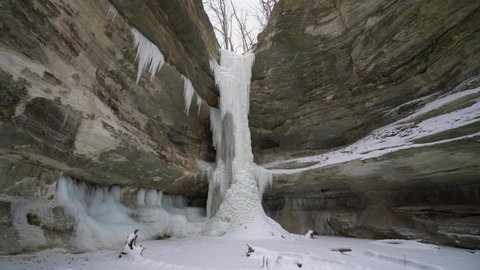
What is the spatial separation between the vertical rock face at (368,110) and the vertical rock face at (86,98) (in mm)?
4026

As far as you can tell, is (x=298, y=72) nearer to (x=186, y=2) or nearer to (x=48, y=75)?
(x=186, y=2)

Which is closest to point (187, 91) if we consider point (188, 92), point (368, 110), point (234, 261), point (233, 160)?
point (188, 92)

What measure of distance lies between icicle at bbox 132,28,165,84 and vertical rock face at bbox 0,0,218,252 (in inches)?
5.3

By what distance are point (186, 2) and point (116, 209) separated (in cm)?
666

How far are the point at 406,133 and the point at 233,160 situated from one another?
5.71m

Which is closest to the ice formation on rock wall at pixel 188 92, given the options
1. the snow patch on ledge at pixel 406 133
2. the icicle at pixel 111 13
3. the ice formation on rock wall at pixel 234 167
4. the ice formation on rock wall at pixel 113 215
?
the ice formation on rock wall at pixel 234 167

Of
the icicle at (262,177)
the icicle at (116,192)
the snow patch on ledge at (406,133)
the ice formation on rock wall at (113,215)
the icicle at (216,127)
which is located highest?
the icicle at (216,127)

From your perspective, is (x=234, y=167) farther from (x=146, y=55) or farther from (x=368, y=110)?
(x=368, y=110)

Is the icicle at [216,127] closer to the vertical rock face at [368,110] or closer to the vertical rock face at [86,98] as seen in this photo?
the vertical rock face at [86,98]

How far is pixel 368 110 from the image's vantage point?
8.85 metres

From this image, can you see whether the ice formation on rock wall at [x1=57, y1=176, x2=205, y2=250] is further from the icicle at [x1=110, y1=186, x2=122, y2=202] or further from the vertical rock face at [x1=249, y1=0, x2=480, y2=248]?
the vertical rock face at [x1=249, y1=0, x2=480, y2=248]

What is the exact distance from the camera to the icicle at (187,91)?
27.5 ft

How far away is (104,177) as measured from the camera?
659 centimetres

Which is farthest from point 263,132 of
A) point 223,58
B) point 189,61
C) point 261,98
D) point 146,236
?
point 146,236
